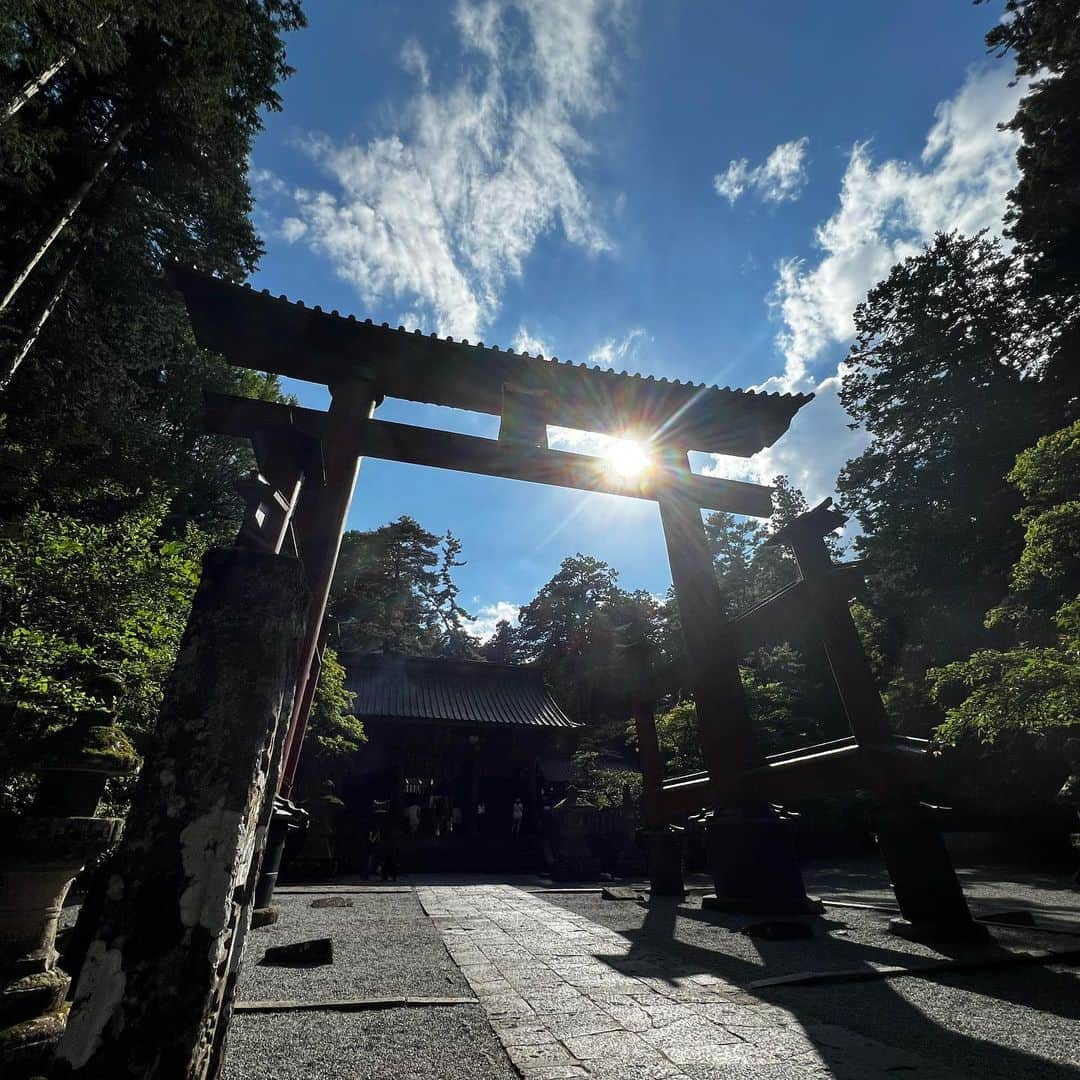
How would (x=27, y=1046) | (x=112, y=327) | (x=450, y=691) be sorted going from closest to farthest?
1. (x=27, y=1046)
2. (x=112, y=327)
3. (x=450, y=691)

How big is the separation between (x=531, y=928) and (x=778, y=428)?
8.03m

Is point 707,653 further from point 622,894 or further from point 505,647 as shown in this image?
point 505,647

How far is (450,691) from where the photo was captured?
57.3 feet

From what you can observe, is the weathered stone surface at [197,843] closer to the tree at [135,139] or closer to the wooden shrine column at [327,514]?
the wooden shrine column at [327,514]

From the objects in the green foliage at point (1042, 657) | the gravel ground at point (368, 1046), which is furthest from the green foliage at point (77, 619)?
the green foliage at point (1042, 657)

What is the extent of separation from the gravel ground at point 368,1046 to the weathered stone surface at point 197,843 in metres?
0.91

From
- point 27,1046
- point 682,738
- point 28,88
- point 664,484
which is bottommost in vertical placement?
point 27,1046

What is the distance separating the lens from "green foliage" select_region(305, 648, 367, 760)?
10.0 m

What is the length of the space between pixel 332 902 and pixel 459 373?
8135mm

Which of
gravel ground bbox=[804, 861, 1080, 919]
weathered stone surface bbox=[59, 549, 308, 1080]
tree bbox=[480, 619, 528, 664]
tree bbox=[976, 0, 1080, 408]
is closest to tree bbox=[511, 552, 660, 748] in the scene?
tree bbox=[480, 619, 528, 664]

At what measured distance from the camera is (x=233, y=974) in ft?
6.55

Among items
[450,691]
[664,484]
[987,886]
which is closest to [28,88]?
[664,484]

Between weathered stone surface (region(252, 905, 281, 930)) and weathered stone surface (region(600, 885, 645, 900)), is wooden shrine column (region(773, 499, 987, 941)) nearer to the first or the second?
weathered stone surface (region(600, 885, 645, 900))

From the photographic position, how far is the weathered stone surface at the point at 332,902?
7.82 meters
